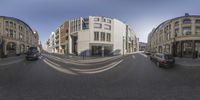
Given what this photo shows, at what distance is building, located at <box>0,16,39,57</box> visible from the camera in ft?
11.6

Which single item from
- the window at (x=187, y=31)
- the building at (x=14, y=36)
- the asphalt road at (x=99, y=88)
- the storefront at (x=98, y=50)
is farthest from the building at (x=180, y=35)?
the building at (x=14, y=36)

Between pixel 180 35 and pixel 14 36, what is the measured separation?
4.69 meters

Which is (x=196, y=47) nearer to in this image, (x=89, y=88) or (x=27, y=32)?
(x=89, y=88)

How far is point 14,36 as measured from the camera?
363 centimetres

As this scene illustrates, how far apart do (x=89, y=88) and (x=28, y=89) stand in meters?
1.62

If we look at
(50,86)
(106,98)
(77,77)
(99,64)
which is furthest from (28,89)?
(99,64)

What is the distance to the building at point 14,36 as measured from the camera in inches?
139

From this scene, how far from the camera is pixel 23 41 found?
146 inches

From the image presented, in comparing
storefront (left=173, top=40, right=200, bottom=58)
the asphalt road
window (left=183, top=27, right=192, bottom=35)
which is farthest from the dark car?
window (left=183, top=27, right=192, bottom=35)

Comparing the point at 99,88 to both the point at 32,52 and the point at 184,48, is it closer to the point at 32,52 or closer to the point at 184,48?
the point at 184,48

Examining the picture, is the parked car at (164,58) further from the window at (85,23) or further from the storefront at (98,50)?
the window at (85,23)

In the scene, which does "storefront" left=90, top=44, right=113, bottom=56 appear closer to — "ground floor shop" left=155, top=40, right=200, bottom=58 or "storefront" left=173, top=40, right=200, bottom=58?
"ground floor shop" left=155, top=40, right=200, bottom=58

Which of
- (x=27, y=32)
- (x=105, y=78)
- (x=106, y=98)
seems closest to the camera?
(x=106, y=98)

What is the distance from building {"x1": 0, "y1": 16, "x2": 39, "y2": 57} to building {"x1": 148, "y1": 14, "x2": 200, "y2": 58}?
11.5ft
